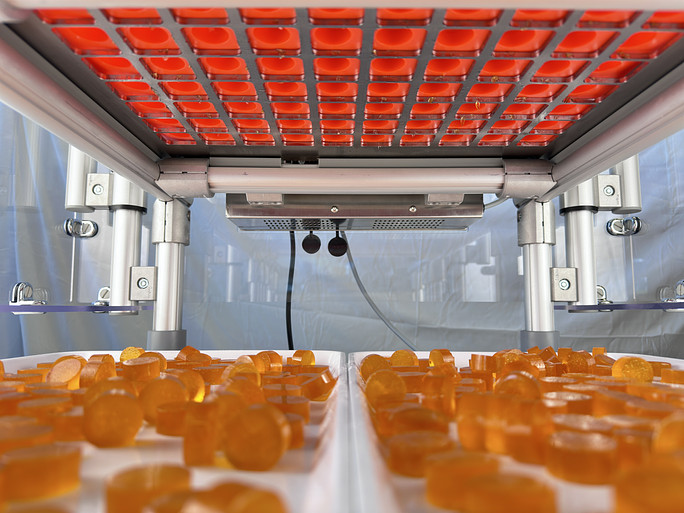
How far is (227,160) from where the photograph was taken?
83cm

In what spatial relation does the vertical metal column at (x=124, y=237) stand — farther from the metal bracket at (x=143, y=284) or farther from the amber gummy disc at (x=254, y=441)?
the amber gummy disc at (x=254, y=441)

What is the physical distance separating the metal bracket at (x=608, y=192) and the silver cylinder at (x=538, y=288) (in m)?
0.18

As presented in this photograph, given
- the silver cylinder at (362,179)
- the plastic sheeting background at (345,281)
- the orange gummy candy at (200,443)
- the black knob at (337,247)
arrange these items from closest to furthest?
the orange gummy candy at (200,443) → the silver cylinder at (362,179) → the black knob at (337,247) → the plastic sheeting background at (345,281)

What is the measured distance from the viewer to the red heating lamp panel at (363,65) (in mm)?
447

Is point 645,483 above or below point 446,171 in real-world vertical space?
below

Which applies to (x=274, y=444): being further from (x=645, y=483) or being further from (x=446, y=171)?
(x=446, y=171)

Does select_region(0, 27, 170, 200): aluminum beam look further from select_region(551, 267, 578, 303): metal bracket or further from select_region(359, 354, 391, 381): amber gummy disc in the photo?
select_region(551, 267, 578, 303): metal bracket

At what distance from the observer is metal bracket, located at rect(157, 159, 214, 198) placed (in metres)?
0.81

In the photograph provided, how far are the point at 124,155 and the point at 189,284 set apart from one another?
1.30 metres

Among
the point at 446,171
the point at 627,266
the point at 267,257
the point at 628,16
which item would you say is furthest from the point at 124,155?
the point at 627,266

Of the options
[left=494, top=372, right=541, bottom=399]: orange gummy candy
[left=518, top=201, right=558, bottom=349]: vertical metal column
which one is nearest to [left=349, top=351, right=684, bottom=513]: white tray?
[left=494, top=372, right=541, bottom=399]: orange gummy candy

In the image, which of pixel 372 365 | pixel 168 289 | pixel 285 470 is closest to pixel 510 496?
pixel 285 470

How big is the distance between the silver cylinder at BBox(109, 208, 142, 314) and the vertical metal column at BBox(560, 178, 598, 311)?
93 centimetres

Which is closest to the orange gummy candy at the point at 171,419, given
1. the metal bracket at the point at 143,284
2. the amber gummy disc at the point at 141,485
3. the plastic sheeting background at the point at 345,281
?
the amber gummy disc at the point at 141,485
